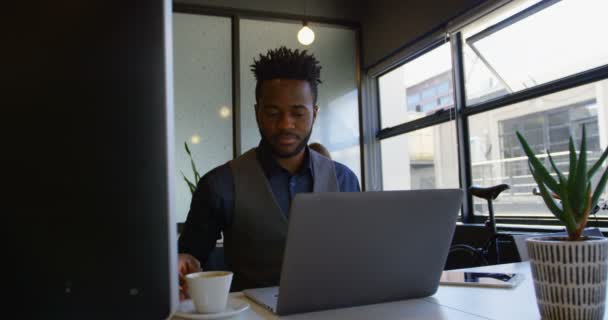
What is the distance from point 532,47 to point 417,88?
46.2 inches

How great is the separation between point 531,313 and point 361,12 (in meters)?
4.14

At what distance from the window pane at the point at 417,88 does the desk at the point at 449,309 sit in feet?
8.78

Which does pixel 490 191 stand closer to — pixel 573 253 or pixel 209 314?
pixel 573 253

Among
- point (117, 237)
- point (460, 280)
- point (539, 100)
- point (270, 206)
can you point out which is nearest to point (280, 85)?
point (270, 206)

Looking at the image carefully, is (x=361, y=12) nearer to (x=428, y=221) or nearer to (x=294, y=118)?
(x=294, y=118)

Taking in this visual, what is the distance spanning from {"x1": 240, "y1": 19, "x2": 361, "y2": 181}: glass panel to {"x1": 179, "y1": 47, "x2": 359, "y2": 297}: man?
8.43ft

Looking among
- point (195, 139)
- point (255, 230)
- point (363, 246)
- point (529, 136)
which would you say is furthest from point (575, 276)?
point (195, 139)

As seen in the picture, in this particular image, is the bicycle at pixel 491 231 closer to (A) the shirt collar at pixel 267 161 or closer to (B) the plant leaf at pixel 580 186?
(A) the shirt collar at pixel 267 161

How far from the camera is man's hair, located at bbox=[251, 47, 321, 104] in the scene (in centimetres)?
153

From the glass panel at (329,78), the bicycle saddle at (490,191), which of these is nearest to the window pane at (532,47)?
the bicycle saddle at (490,191)

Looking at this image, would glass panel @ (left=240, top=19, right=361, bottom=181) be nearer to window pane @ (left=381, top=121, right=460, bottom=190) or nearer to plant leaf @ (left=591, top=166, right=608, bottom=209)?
window pane @ (left=381, top=121, right=460, bottom=190)

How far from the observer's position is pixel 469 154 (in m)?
3.31

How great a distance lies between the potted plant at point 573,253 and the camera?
687 millimetres

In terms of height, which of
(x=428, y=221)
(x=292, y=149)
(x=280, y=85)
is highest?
(x=280, y=85)
